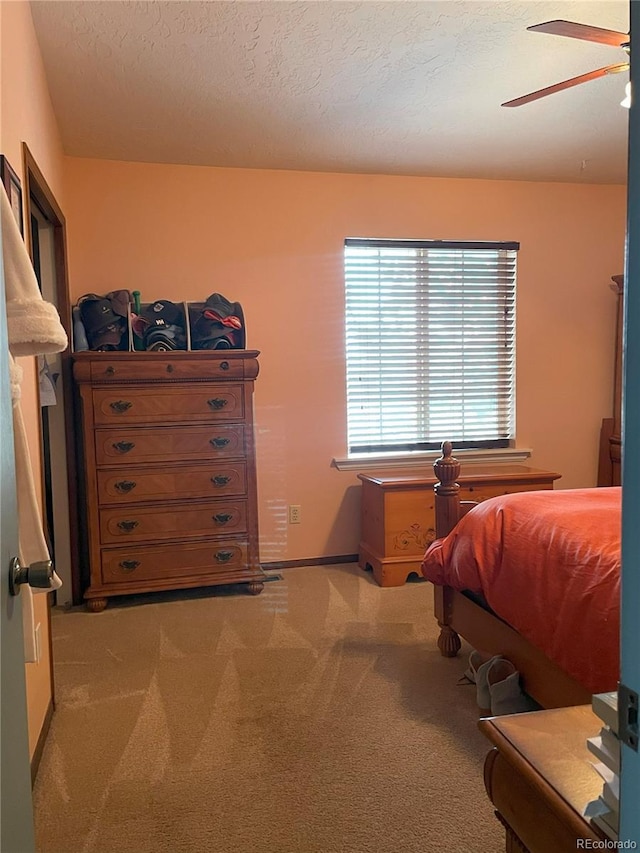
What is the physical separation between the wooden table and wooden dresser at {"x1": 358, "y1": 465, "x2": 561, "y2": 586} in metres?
2.35

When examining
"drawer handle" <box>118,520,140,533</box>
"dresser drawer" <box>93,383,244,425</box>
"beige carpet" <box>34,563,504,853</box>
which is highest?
"dresser drawer" <box>93,383,244,425</box>

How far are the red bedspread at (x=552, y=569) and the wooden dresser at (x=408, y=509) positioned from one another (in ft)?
3.65

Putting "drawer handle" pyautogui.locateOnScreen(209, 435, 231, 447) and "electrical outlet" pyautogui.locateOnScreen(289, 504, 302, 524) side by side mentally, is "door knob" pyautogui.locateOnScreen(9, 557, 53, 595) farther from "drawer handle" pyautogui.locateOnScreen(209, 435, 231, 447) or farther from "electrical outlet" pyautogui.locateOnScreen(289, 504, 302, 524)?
"electrical outlet" pyautogui.locateOnScreen(289, 504, 302, 524)

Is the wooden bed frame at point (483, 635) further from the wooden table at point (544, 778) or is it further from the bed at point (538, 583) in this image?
the wooden table at point (544, 778)

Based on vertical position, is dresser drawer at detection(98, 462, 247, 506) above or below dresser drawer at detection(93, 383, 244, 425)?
below

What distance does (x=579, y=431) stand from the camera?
4.46 meters

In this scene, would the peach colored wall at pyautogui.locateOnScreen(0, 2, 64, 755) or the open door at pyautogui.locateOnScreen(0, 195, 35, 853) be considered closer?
the open door at pyautogui.locateOnScreen(0, 195, 35, 853)

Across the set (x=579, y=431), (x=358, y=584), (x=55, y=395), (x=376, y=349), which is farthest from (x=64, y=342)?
(x=579, y=431)

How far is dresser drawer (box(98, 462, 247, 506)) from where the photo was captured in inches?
129

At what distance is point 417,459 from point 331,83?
2318 millimetres

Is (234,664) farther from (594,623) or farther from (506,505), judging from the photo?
(594,623)

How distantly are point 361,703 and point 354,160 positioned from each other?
2973mm

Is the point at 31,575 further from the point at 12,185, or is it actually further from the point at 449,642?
the point at 449,642

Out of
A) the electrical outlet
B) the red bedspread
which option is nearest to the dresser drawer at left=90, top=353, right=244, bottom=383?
the electrical outlet
